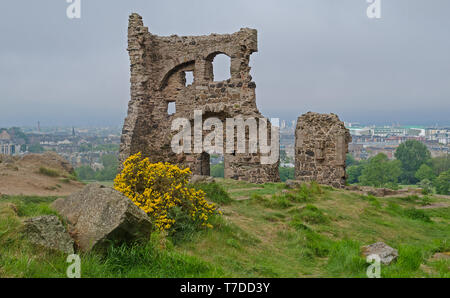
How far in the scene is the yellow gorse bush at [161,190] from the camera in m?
6.77

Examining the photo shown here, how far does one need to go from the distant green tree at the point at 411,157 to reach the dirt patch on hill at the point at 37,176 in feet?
169

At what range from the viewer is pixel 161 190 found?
23.2 ft

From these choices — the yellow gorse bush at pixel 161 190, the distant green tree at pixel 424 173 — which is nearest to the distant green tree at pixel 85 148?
the yellow gorse bush at pixel 161 190

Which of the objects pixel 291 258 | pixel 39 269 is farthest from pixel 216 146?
pixel 39 269

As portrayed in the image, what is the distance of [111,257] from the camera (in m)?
4.74

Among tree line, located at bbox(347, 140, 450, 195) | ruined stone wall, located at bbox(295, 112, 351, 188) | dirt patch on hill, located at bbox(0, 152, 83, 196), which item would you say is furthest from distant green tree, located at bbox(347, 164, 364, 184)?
dirt patch on hill, located at bbox(0, 152, 83, 196)

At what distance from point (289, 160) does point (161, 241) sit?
4863cm

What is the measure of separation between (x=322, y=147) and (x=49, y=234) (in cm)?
1271

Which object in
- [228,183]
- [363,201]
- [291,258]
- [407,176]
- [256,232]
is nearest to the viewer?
[291,258]

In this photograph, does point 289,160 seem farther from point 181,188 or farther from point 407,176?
point 181,188

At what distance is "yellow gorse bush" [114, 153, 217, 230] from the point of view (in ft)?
22.2

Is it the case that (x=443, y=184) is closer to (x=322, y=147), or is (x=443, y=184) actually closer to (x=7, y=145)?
(x=322, y=147)

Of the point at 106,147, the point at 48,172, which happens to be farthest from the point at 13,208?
the point at 106,147
